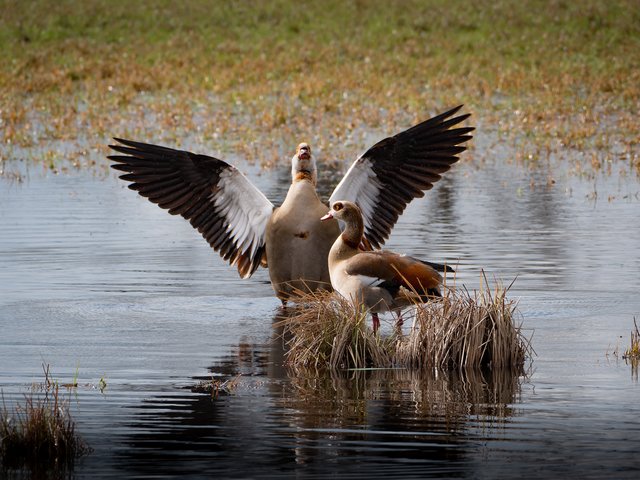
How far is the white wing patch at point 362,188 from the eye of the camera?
12758 millimetres

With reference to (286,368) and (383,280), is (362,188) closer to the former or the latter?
(383,280)

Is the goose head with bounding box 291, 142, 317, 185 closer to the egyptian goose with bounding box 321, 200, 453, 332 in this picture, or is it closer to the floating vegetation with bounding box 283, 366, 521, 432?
the egyptian goose with bounding box 321, 200, 453, 332

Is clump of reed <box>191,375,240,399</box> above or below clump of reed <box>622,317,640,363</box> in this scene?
below

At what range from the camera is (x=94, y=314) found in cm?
1177

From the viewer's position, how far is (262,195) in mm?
12742

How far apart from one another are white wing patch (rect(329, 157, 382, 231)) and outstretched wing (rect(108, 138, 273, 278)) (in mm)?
683

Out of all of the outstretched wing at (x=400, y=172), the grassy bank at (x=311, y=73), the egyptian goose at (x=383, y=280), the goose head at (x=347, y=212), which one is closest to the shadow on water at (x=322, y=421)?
the egyptian goose at (x=383, y=280)

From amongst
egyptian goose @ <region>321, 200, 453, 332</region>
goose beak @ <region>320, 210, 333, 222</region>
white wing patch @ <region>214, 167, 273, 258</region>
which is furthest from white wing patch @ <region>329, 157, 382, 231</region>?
egyptian goose @ <region>321, 200, 453, 332</region>

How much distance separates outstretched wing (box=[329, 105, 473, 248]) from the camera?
13.0m

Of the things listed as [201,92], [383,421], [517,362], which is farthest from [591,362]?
[201,92]

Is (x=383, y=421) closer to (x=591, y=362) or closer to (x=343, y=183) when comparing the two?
(x=591, y=362)

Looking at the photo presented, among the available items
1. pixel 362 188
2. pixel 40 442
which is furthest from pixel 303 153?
pixel 40 442

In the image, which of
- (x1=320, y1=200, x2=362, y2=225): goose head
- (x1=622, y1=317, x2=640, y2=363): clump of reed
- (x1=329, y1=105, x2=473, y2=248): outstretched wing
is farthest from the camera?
(x1=329, y1=105, x2=473, y2=248): outstretched wing

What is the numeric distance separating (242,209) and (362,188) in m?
1.07
